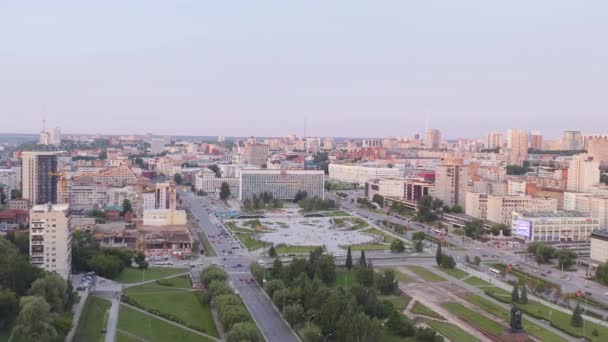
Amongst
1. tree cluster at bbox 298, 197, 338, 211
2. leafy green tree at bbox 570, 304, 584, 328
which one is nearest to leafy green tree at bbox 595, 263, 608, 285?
leafy green tree at bbox 570, 304, 584, 328

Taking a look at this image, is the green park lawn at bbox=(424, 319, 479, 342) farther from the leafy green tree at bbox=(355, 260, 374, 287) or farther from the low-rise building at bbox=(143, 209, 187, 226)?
the low-rise building at bbox=(143, 209, 187, 226)

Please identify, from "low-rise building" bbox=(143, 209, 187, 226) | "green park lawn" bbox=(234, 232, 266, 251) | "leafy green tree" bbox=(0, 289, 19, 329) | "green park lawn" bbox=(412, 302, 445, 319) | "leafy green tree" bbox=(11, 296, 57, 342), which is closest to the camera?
"leafy green tree" bbox=(11, 296, 57, 342)

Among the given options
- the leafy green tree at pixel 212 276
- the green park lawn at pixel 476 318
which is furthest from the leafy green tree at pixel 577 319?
the leafy green tree at pixel 212 276

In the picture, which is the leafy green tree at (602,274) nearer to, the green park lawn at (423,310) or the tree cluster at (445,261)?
the tree cluster at (445,261)

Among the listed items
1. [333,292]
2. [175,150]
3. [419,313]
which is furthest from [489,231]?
[175,150]

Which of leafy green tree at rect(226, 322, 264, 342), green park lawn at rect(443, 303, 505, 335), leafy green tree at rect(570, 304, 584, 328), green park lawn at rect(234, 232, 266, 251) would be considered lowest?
green park lawn at rect(443, 303, 505, 335)

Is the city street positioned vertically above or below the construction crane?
below

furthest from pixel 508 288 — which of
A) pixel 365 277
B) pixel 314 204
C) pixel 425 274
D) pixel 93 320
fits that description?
pixel 314 204
